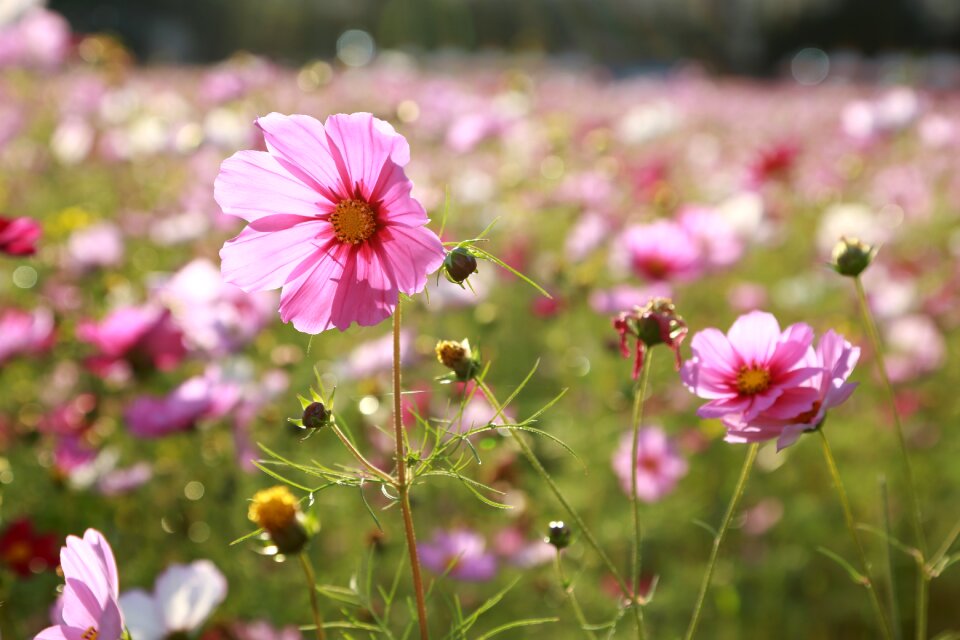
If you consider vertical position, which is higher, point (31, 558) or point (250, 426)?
point (31, 558)

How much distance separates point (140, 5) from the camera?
48.0ft

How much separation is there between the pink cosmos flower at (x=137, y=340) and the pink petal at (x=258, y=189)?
2.54 ft

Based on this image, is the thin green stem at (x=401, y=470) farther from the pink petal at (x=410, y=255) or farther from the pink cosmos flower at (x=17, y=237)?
the pink cosmos flower at (x=17, y=237)

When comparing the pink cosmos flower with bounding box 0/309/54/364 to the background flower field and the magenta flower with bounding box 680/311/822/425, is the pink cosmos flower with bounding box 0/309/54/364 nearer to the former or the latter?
the background flower field

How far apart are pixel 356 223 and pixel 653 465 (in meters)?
1.03

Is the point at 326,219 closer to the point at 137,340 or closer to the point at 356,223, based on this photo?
the point at 356,223

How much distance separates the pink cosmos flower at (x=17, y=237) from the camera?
28.8 inches

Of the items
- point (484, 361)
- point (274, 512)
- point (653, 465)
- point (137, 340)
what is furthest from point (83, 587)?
point (484, 361)

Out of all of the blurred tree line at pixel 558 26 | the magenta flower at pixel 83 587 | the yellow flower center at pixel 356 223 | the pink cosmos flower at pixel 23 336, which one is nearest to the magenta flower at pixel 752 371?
the yellow flower center at pixel 356 223

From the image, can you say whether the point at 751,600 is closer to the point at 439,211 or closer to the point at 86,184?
the point at 439,211

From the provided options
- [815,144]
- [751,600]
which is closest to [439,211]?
[751,600]

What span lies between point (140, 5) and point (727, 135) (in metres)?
13.1

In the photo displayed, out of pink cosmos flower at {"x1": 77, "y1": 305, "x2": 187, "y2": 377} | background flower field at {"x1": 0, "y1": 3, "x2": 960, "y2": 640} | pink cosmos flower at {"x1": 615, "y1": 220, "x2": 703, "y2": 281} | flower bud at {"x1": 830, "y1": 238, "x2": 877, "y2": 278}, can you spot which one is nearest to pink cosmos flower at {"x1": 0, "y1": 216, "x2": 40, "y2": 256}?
background flower field at {"x1": 0, "y1": 3, "x2": 960, "y2": 640}

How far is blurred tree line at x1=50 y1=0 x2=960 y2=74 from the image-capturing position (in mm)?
12648
